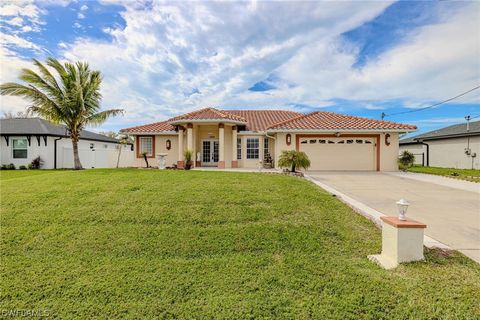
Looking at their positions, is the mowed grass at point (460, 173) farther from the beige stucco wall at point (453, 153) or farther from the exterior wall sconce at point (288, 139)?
the exterior wall sconce at point (288, 139)

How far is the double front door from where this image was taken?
756 inches

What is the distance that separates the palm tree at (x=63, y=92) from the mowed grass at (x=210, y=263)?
13.5 meters

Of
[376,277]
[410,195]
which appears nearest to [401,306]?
[376,277]

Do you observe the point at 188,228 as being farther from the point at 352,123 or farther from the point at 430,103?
the point at 430,103

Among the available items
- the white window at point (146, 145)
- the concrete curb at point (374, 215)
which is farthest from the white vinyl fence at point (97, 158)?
the concrete curb at point (374, 215)

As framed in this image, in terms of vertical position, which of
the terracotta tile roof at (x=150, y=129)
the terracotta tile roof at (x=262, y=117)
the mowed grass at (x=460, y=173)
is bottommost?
the mowed grass at (x=460, y=173)

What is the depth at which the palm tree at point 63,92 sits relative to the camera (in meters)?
16.2

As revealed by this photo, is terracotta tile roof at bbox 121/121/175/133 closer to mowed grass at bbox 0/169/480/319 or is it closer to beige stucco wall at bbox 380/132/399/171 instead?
mowed grass at bbox 0/169/480/319

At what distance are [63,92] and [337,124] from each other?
2114 centimetres

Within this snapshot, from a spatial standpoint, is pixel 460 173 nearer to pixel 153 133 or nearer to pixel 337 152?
pixel 337 152

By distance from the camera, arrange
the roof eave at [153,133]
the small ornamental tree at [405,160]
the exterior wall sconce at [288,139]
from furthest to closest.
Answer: the roof eave at [153,133] → the small ornamental tree at [405,160] → the exterior wall sconce at [288,139]

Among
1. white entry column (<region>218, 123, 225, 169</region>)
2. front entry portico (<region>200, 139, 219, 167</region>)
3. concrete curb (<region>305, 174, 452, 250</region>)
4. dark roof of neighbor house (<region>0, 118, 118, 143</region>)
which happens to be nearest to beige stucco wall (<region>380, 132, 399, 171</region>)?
concrete curb (<region>305, 174, 452, 250</region>)

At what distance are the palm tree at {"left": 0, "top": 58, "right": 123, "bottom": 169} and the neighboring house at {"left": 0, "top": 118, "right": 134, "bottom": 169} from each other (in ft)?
17.2

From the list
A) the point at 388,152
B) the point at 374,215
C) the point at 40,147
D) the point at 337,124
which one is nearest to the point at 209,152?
the point at 337,124
